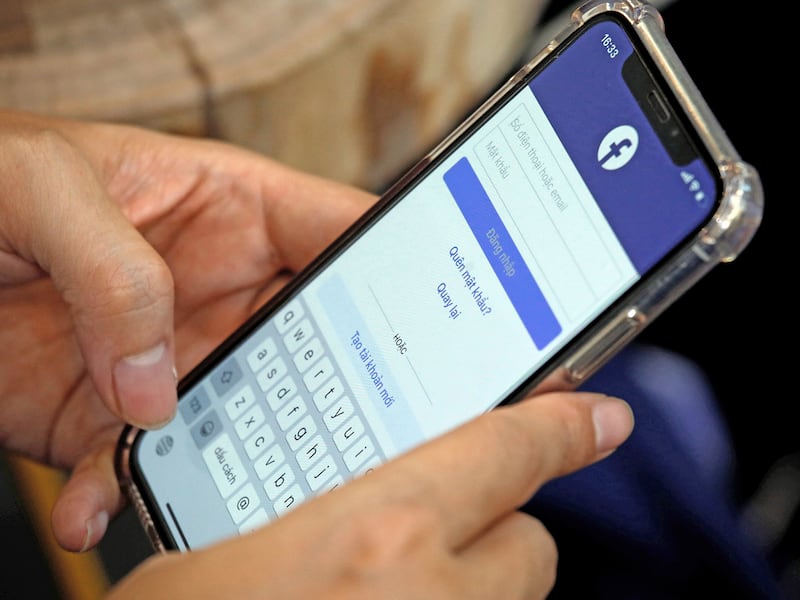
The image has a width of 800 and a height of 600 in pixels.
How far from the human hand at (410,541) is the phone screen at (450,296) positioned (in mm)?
89

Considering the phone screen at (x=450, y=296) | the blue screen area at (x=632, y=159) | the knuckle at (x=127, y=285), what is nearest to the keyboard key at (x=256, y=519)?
the phone screen at (x=450, y=296)

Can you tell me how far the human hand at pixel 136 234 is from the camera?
0.44 metres

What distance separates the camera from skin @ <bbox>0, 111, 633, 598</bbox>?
11.2 inches

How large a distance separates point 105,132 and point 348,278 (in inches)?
7.7

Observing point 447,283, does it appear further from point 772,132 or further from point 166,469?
point 772,132

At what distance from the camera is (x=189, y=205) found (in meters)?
0.56

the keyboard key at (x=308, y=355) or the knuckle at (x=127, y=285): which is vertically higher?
the knuckle at (x=127, y=285)

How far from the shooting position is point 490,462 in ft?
1.00

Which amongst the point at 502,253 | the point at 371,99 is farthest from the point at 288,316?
the point at 371,99

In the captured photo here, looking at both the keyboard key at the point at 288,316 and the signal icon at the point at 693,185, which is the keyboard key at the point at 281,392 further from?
the signal icon at the point at 693,185

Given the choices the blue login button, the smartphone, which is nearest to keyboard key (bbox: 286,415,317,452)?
the smartphone

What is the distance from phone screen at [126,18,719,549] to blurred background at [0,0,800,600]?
0.18 meters

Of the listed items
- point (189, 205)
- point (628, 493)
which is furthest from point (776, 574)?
point (189, 205)

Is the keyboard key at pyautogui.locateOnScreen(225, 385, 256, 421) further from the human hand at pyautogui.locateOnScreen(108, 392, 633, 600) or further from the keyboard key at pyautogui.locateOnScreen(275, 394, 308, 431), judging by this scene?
the human hand at pyautogui.locateOnScreen(108, 392, 633, 600)
